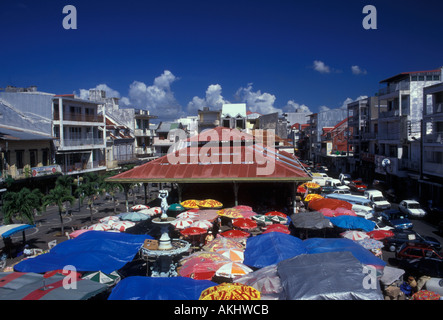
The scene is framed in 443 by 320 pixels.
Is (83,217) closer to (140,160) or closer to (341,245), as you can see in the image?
(341,245)

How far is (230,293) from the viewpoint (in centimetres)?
836

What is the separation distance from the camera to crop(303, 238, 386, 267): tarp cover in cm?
1253

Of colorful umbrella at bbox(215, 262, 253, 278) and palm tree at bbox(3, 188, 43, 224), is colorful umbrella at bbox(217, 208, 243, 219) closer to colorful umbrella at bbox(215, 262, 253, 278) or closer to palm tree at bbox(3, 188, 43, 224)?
colorful umbrella at bbox(215, 262, 253, 278)

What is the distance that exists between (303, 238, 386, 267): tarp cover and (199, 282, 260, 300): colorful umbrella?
19.3 feet

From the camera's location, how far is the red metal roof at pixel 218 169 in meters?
24.7

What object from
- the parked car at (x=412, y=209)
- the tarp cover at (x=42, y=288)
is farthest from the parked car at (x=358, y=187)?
the tarp cover at (x=42, y=288)

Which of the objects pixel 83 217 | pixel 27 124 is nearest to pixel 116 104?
pixel 27 124

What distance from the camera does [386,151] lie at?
44625 mm

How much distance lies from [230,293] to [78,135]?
4002 cm

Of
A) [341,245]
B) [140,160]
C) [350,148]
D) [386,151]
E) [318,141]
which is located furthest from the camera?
[318,141]

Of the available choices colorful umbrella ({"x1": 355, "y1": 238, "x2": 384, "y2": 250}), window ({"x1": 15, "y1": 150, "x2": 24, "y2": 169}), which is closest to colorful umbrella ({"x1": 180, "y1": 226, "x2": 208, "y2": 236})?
colorful umbrella ({"x1": 355, "y1": 238, "x2": 384, "y2": 250})

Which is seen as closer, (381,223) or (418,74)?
(381,223)

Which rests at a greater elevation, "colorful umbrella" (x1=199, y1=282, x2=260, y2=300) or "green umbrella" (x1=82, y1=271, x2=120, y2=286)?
"colorful umbrella" (x1=199, y1=282, x2=260, y2=300)

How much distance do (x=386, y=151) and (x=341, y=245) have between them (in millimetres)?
35231
